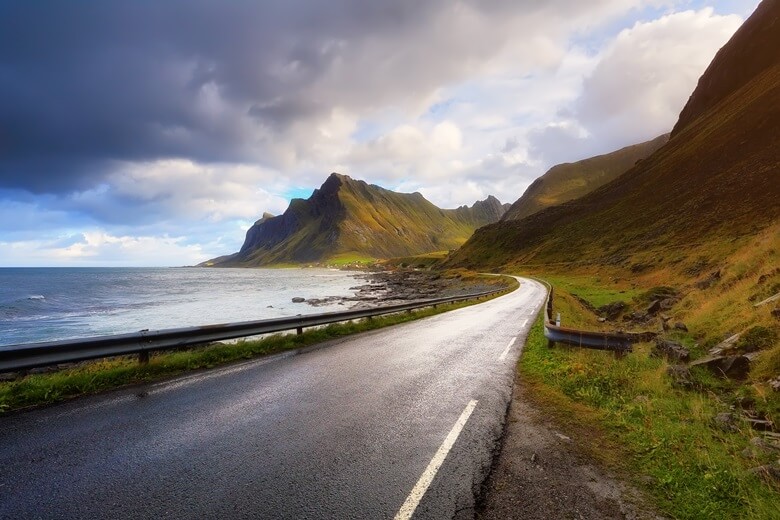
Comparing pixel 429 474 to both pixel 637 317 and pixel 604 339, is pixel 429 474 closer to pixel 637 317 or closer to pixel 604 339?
pixel 604 339

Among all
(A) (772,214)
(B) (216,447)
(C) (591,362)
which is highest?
(A) (772,214)

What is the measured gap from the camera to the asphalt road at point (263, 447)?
352cm

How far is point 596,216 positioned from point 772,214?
4892 cm

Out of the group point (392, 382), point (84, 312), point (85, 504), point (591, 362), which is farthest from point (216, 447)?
point (84, 312)

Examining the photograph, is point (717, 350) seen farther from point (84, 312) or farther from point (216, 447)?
point (84, 312)

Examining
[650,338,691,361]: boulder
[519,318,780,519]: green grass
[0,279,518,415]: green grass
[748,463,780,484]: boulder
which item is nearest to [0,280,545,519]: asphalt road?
[0,279,518,415]: green grass

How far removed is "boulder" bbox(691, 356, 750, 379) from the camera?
7.77 metres

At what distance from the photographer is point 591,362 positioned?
30.9ft

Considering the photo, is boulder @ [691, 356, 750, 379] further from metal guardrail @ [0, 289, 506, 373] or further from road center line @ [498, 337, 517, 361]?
metal guardrail @ [0, 289, 506, 373]

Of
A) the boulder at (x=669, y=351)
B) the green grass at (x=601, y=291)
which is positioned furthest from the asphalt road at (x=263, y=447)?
the green grass at (x=601, y=291)

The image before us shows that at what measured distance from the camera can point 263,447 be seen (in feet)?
15.4

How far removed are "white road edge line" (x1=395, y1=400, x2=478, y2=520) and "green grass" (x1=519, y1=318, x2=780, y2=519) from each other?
70.6 inches

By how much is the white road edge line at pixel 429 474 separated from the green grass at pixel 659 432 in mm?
1794

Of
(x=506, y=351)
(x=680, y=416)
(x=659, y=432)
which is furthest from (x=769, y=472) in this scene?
(x=506, y=351)
